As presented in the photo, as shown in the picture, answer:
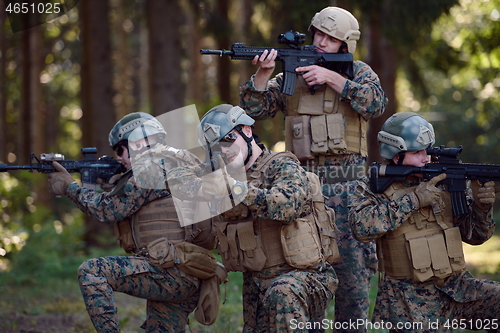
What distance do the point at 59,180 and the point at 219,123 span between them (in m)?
1.90

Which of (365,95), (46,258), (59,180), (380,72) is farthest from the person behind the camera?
(380,72)

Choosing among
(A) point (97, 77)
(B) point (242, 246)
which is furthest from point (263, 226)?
(A) point (97, 77)

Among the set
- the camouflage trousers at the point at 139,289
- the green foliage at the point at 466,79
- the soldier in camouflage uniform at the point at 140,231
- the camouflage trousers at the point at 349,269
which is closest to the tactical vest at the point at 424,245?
the camouflage trousers at the point at 349,269

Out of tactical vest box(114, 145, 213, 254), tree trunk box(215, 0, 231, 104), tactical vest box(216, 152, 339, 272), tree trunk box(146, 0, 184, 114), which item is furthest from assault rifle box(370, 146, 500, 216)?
tree trunk box(215, 0, 231, 104)

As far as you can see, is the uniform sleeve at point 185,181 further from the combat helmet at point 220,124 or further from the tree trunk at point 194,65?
the tree trunk at point 194,65

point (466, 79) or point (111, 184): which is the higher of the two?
point (466, 79)

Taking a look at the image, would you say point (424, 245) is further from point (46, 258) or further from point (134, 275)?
point (46, 258)

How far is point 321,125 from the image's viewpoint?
536 cm

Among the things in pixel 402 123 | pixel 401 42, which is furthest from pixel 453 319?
pixel 401 42

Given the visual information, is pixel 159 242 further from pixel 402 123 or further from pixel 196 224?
pixel 402 123

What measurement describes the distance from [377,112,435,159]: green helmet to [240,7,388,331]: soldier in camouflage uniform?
599 millimetres

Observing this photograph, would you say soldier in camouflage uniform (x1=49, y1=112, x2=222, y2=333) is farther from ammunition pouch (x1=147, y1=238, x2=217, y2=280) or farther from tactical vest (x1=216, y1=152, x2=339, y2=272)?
tactical vest (x1=216, y1=152, x2=339, y2=272)

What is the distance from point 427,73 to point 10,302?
1181 inches

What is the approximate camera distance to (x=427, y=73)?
34.2 meters
